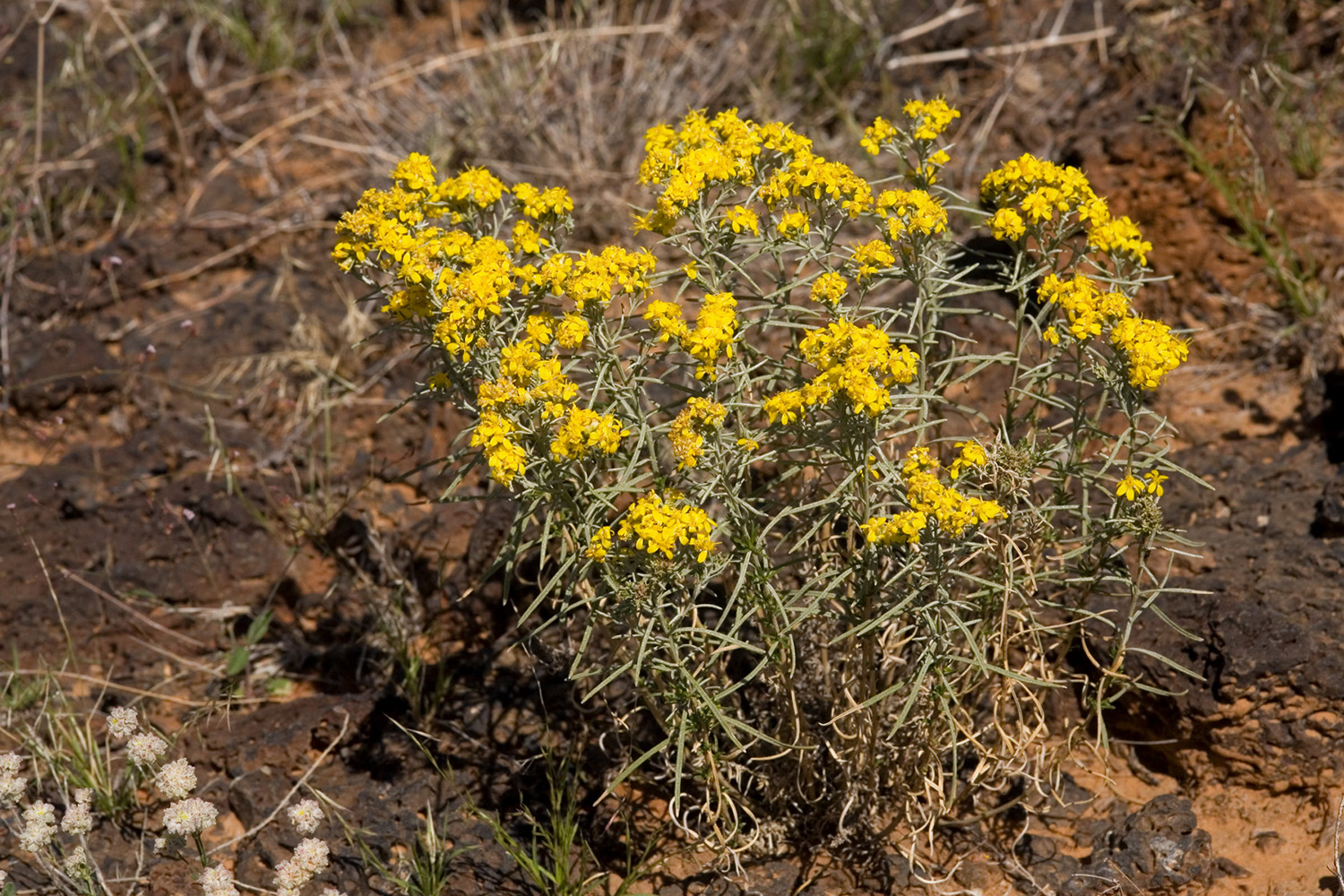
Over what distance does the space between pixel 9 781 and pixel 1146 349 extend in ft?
8.23

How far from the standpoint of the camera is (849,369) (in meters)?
2.24

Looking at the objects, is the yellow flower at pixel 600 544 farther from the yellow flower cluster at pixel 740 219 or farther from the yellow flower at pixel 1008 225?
the yellow flower at pixel 1008 225

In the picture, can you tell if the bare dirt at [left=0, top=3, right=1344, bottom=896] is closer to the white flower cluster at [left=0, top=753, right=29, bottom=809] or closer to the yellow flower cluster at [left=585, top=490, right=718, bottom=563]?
the white flower cluster at [left=0, top=753, right=29, bottom=809]

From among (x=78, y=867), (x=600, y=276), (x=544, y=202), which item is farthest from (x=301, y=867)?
(x=544, y=202)

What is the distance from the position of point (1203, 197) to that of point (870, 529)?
9.17 ft

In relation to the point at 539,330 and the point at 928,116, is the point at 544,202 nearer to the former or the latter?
the point at 539,330

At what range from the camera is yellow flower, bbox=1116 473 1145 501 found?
7.63ft

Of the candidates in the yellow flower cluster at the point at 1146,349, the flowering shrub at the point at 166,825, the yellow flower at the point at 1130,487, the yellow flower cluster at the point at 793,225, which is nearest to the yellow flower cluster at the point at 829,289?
the yellow flower cluster at the point at 793,225

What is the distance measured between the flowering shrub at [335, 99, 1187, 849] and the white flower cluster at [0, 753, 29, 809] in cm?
116

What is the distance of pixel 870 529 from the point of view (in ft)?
7.54

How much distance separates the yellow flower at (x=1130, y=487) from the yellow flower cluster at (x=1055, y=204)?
1.75 feet

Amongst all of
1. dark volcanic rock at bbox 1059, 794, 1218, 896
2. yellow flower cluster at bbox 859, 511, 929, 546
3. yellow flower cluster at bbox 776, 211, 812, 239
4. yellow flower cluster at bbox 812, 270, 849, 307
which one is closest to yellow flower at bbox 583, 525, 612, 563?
yellow flower cluster at bbox 859, 511, 929, 546

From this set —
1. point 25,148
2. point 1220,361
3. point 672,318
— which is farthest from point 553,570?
point 25,148

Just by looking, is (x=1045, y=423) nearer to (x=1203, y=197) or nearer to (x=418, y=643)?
(x=1203, y=197)
